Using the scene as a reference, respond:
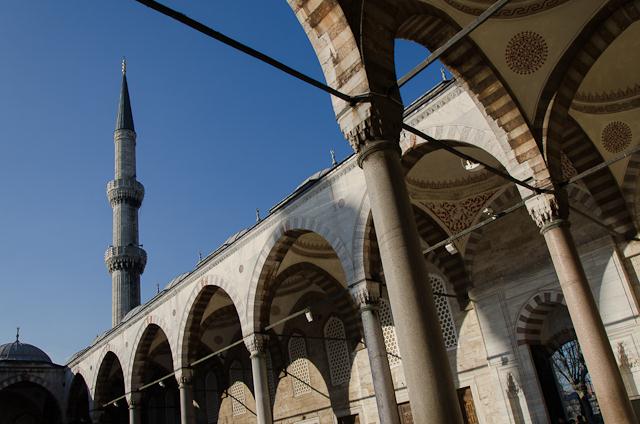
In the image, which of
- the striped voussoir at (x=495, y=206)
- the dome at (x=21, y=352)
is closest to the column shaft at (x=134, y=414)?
the striped voussoir at (x=495, y=206)

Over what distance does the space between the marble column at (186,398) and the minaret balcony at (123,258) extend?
40.2 ft

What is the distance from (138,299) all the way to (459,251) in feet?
57.7

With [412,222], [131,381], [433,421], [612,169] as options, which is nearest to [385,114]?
[412,222]

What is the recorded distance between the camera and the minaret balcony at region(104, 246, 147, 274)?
78.8ft

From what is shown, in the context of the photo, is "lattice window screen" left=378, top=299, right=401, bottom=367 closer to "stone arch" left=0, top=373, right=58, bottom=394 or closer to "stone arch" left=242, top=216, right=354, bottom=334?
"stone arch" left=242, top=216, right=354, bottom=334

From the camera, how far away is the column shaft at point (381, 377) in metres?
8.09

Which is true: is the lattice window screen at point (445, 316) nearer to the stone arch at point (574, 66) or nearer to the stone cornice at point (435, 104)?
the stone cornice at point (435, 104)

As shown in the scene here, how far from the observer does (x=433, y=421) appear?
3123 millimetres

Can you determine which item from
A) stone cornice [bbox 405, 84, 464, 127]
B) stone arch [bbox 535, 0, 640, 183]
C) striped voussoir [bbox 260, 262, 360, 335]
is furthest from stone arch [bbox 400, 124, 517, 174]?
striped voussoir [bbox 260, 262, 360, 335]

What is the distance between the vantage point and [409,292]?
3457mm

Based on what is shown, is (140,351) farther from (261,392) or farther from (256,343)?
(261,392)

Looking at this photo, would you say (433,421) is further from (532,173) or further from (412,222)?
(532,173)

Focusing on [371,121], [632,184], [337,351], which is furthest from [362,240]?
[371,121]

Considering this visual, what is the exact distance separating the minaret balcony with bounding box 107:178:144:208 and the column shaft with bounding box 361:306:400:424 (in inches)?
739
